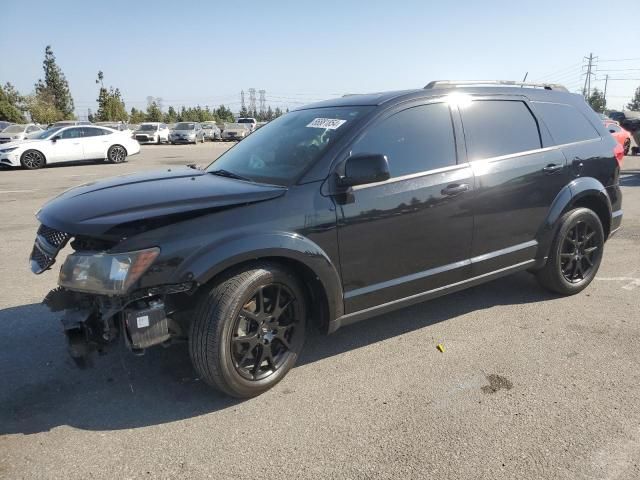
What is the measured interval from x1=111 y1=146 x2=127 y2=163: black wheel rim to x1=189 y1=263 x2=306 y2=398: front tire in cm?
1830

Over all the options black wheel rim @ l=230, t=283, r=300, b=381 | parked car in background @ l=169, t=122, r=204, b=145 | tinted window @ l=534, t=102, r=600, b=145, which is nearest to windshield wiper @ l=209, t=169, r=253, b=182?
black wheel rim @ l=230, t=283, r=300, b=381

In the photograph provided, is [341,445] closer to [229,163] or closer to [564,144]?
[229,163]

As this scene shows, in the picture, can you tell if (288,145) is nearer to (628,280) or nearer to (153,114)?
(628,280)

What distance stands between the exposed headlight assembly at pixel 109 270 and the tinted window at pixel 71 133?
1759 centimetres

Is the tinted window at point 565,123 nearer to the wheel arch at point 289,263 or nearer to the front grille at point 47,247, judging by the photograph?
the wheel arch at point 289,263

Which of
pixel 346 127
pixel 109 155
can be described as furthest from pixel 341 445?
pixel 109 155

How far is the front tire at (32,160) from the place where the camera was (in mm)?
17078

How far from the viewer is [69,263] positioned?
271cm

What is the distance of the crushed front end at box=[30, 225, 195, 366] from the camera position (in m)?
2.63

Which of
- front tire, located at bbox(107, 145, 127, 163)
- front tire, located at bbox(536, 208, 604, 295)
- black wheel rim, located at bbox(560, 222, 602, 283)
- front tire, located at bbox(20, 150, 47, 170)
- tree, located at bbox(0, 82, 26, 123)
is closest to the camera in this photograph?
front tire, located at bbox(536, 208, 604, 295)

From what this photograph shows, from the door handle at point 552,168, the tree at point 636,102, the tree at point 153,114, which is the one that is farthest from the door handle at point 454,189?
the tree at point 636,102

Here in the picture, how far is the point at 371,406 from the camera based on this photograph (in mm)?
2992

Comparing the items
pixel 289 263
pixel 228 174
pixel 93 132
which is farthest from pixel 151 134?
pixel 289 263

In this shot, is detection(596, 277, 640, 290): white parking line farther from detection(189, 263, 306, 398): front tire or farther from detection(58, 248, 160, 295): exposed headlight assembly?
detection(58, 248, 160, 295): exposed headlight assembly
